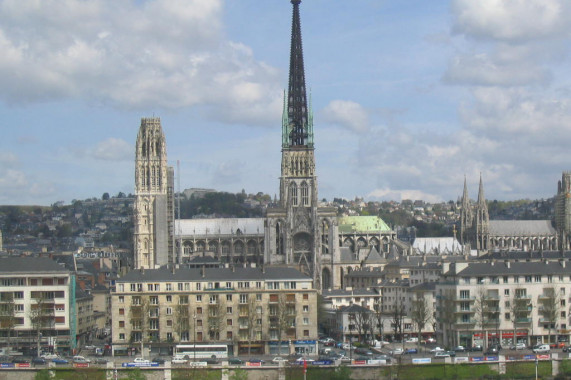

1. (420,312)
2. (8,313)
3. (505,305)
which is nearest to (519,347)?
(505,305)

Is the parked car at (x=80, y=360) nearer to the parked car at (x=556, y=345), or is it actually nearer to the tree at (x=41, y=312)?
the tree at (x=41, y=312)

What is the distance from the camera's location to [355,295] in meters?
157

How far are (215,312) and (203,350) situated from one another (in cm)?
582

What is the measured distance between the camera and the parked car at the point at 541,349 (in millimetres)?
102562

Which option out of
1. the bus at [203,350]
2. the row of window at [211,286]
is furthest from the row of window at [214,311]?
the bus at [203,350]

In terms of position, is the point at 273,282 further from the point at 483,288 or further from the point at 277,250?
the point at 277,250

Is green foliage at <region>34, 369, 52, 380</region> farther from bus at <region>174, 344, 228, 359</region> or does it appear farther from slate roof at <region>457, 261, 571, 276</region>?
slate roof at <region>457, 261, 571, 276</region>

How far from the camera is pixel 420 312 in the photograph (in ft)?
389

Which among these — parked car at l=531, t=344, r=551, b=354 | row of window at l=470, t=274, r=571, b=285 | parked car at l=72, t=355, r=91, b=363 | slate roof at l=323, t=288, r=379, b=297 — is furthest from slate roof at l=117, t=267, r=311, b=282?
slate roof at l=323, t=288, r=379, b=297

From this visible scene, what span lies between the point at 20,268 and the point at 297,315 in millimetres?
25716

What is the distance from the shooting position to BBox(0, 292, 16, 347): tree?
4469 inches

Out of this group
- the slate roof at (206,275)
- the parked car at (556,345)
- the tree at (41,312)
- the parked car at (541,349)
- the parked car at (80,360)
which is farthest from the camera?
the slate roof at (206,275)

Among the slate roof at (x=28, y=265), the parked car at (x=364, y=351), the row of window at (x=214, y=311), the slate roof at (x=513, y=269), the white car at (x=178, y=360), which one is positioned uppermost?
the slate roof at (x=28, y=265)

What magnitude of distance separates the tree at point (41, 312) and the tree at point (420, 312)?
32.9m
